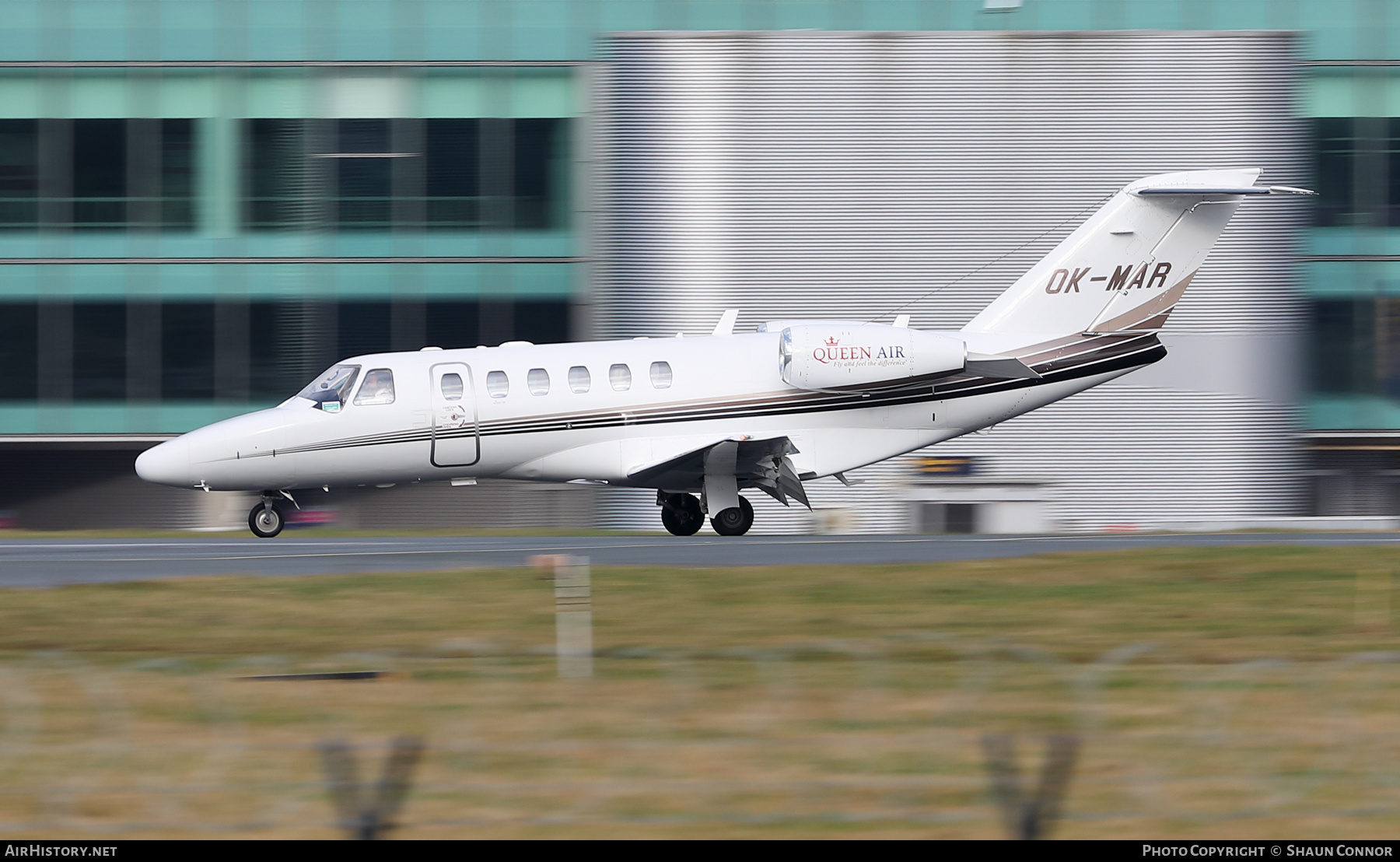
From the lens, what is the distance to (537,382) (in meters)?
23.2

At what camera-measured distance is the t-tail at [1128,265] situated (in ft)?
79.3

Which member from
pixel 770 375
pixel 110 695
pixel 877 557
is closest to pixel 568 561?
pixel 110 695

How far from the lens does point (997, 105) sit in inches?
1265

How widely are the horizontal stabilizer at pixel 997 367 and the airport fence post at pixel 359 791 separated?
1762cm

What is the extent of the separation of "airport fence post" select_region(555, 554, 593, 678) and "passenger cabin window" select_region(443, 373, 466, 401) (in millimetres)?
10280

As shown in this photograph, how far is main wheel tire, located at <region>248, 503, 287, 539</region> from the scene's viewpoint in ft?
78.9

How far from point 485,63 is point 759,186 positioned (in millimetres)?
7130

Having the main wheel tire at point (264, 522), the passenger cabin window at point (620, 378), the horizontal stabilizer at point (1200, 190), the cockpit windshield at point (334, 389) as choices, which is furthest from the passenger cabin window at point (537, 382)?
the horizontal stabilizer at point (1200, 190)

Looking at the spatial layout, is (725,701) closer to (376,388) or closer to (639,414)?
(639,414)

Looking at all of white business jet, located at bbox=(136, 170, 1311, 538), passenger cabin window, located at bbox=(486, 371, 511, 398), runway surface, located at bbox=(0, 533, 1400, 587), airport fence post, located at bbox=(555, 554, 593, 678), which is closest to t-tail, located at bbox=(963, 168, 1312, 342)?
white business jet, located at bbox=(136, 170, 1311, 538)

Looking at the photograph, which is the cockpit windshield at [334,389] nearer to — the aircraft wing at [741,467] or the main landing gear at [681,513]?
the aircraft wing at [741,467]

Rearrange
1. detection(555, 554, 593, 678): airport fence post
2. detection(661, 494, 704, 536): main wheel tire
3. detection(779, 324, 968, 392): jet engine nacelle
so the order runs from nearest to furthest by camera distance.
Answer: detection(555, 554, 593, 678): airport fence post, detection(779, 324, 968, 392): jet engine nacelle, detection(661, 494, 704, 536): main wheel tire

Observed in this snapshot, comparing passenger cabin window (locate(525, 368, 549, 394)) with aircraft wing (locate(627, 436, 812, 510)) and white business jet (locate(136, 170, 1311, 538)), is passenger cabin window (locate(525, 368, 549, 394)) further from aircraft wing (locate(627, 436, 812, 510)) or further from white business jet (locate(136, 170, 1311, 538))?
aircraft wing (locate(627, 436, 812, 510))

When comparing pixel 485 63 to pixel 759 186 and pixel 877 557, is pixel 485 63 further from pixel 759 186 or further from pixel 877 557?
pixel 877 557
